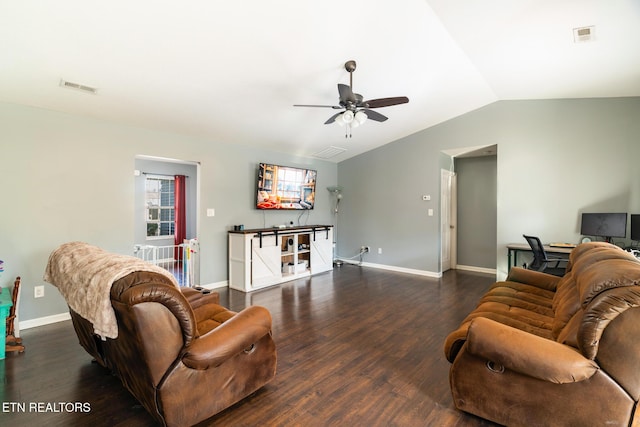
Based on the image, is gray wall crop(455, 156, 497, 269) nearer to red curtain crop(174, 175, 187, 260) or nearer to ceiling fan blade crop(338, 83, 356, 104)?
ceiling fan blade crop(338, 83, 356, 104)

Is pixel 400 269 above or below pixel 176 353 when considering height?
below

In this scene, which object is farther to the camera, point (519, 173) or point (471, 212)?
point (471, 212)

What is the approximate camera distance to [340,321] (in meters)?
3.38

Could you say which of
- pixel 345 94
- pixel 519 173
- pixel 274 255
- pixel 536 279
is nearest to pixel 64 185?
pixel 274 255

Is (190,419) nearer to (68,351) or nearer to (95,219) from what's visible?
(68,351)

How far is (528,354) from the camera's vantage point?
1.54 meters

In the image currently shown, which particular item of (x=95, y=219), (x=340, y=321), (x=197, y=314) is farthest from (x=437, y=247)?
(x=95, y=219)

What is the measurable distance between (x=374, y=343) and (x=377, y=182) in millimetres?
4157

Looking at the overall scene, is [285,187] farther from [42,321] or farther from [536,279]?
[536,279]

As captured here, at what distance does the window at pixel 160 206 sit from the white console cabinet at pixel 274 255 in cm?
325

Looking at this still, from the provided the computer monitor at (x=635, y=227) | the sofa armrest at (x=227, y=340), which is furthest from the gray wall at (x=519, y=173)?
the sofa armrest at (x=227, y=340)

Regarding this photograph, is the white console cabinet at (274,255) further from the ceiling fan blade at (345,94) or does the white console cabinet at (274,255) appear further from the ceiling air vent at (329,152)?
the ceiling fan blade at (345,94)

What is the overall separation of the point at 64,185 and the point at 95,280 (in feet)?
8.77

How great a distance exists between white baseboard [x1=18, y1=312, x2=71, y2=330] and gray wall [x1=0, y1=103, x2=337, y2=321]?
0.15 feet
